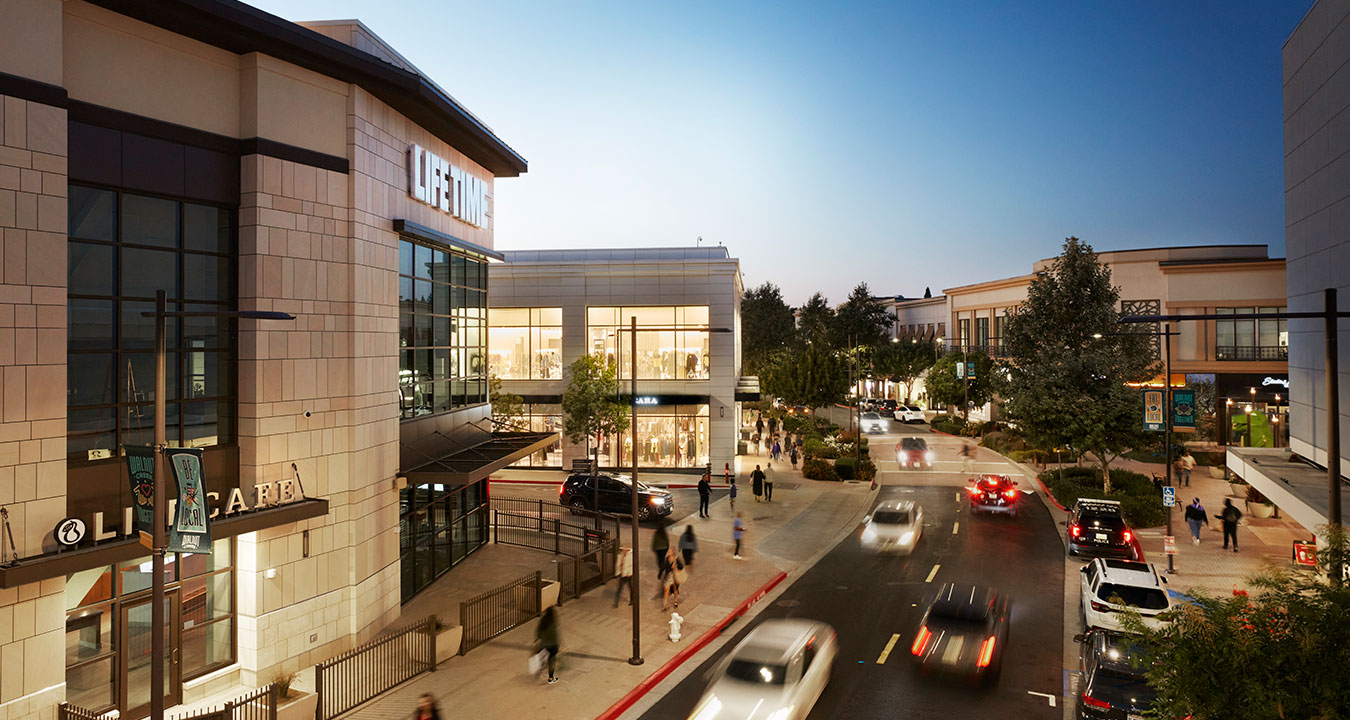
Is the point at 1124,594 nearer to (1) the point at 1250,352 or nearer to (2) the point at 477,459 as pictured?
(2) the point at 477,459

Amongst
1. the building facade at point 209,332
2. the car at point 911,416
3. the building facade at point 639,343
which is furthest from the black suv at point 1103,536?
the car at point 911,416

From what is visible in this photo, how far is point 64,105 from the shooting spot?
446 inches

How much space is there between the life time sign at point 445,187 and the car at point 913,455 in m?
30.3

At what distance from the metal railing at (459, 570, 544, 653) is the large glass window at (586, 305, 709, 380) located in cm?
2167

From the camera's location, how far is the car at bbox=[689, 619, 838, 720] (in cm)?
1161

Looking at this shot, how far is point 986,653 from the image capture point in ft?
49.0

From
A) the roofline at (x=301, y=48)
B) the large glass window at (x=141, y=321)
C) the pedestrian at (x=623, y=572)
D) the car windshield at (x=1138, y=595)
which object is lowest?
the pedestrian at (x=623, y=572)

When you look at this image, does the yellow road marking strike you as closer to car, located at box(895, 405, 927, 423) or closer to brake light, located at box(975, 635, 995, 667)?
brake light, located at box(975, 635, 995, 667)

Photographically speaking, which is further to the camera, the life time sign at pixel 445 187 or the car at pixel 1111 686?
the life time sign at pixel 445 187

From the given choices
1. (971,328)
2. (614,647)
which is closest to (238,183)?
(614,647)

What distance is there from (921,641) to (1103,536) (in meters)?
10.4

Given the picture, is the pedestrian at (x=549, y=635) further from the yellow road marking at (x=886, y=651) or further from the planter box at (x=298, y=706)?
the yellow road marking at (x=886, y=651)

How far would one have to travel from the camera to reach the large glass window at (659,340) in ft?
130

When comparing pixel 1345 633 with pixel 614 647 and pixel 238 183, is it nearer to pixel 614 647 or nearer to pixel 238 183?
pixel 614 647
